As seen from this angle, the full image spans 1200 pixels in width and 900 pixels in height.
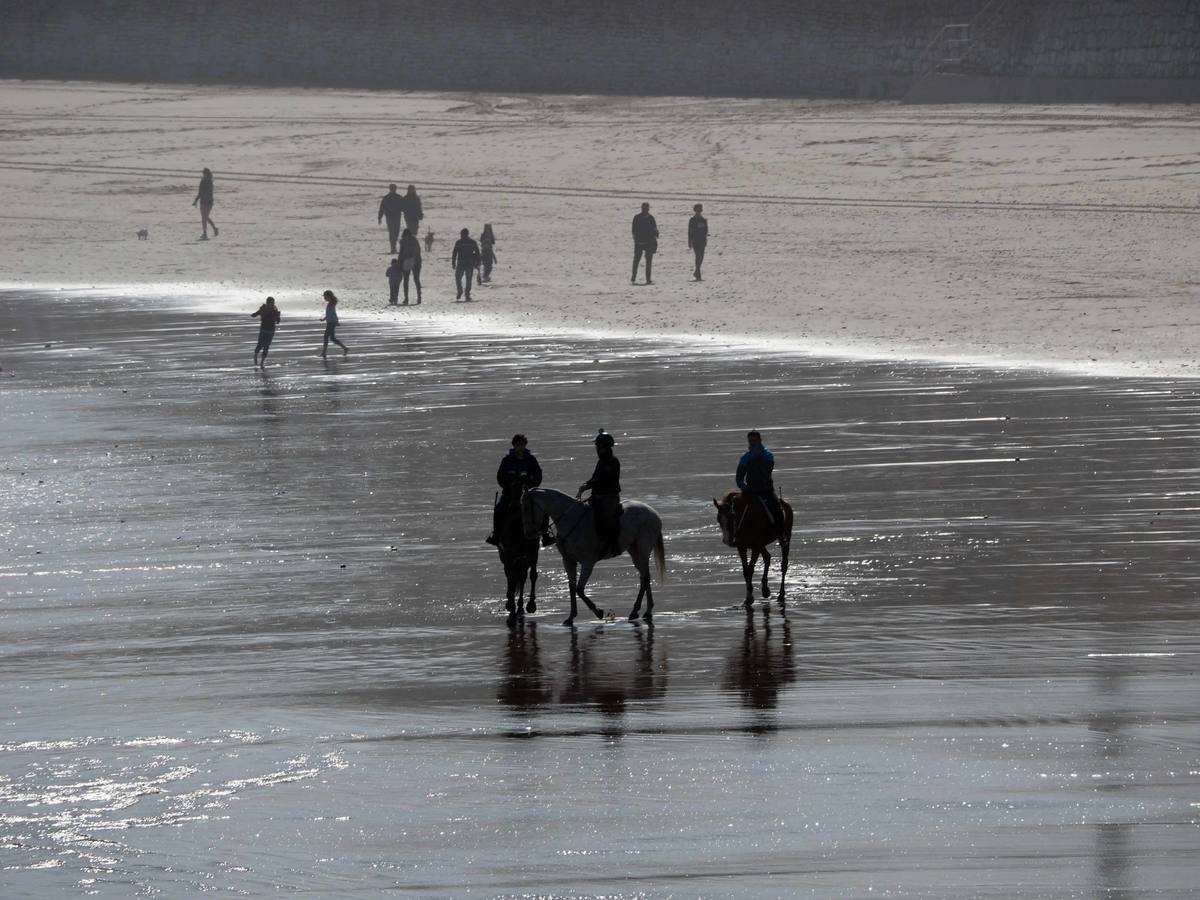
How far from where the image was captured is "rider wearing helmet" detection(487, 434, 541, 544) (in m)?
13.6

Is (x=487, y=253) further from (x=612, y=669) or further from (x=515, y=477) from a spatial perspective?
(x=612, y=669)

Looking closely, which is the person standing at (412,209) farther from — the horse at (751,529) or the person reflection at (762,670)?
the person reflection at (762,670)

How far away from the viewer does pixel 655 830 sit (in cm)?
945

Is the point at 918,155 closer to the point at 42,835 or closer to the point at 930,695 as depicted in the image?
the point at 930,695

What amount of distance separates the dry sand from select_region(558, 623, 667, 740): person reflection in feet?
52.0

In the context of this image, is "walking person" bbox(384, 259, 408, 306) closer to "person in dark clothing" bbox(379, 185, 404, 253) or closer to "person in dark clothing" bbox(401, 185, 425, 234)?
"person in dark clothing" bbox(401, 185, 425, 234)

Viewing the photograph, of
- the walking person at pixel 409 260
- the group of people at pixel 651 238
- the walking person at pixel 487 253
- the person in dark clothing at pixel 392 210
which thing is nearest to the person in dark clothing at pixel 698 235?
the group of people at pixel 651 238

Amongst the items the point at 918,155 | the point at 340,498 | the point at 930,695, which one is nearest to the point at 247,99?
the point at 918,155

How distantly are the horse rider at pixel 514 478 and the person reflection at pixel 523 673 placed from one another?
0.68 metres

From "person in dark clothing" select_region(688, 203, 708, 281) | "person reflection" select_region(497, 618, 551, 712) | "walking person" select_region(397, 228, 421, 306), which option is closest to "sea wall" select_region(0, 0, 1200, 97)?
"person in dark clothing" select_region(688, 203, 708, 281)

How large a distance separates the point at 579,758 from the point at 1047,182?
3754cm

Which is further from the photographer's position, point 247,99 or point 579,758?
point 247,99

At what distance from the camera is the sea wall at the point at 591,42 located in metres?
59.1

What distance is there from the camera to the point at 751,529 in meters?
14.2
